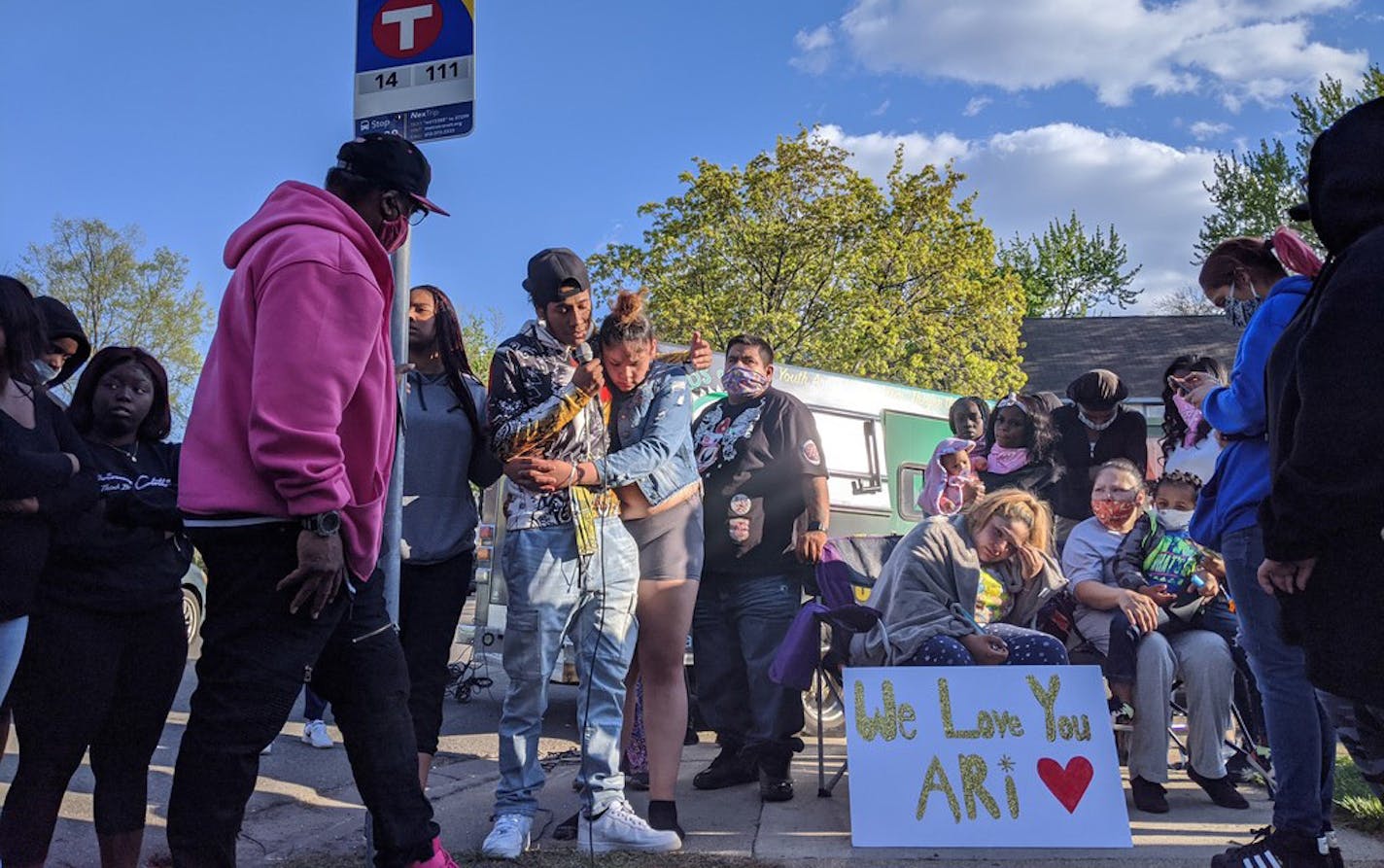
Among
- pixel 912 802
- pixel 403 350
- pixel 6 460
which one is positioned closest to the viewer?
pixel 6 460

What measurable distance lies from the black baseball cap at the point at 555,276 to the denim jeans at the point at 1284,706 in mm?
2353

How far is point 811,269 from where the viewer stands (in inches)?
1083

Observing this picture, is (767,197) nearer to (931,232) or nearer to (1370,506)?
(931,232)

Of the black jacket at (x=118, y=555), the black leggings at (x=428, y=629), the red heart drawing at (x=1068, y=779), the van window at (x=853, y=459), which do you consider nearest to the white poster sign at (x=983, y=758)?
the red heart drawing at (x=1068, y=779)

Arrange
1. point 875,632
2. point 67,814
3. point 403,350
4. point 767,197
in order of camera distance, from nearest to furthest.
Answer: point 403,350 < point 67,814 < point 875,632 < point 767,197

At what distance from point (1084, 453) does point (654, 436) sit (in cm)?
373

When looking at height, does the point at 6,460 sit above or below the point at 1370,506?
above

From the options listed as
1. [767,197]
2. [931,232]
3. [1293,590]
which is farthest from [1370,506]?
[931,232]

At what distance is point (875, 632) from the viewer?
4.93 metres

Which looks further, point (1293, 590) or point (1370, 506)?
point (1293, 590)

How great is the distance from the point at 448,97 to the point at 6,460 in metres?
1.74

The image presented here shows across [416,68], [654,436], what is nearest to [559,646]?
[654,436]

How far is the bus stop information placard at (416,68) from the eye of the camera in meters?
3.79

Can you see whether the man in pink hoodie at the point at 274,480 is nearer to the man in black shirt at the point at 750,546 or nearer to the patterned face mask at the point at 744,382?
the man in black shirt at the point at 750,546
